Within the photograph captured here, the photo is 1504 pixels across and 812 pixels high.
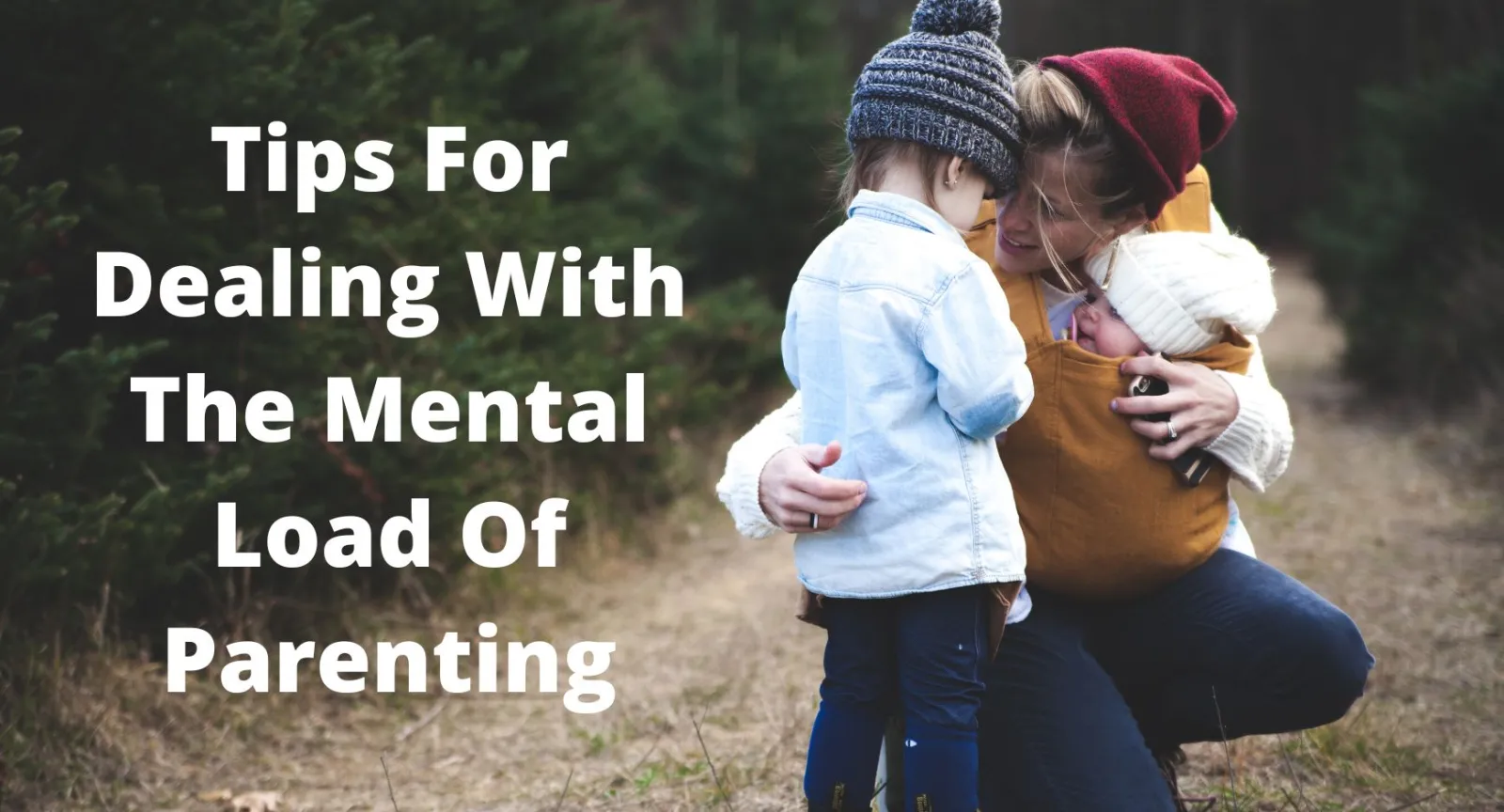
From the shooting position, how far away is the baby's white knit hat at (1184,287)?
2273 mm

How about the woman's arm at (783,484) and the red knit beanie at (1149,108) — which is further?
the red knit beanie at (1149,108)

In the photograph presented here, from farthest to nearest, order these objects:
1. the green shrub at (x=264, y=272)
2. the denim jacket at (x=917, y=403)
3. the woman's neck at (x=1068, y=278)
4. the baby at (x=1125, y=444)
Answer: the green shrub at (x=264, y=272) < the woman's neck at (x=1068, y=278) < the baby at (x=1125, y=444) < the denim jacket at (x=917, y=403)

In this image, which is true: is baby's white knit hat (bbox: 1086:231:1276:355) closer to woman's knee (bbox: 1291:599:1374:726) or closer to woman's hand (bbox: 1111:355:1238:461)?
woman's hand (bbox: 1111:355:1238:461)

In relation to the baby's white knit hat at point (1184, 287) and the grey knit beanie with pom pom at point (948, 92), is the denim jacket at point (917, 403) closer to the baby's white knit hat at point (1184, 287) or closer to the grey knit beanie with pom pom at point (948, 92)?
the grey knit beanie with pom pom at point (948, 92)

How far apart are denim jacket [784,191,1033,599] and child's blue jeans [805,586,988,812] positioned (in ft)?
0.25

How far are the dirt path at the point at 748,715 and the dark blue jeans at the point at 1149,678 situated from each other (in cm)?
46

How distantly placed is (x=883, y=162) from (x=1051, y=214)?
0.32 meters

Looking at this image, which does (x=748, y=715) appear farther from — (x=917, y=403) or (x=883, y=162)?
(x=883, y=162)

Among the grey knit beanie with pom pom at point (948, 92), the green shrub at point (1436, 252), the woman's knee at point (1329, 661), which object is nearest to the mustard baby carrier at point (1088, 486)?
the woman's knee at point (1329, 661)

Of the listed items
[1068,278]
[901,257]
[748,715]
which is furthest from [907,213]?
[748,715]

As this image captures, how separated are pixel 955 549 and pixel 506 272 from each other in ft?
10.8

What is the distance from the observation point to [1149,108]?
2227 millimetres

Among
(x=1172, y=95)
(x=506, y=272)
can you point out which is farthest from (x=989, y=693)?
(x=506, y=272)

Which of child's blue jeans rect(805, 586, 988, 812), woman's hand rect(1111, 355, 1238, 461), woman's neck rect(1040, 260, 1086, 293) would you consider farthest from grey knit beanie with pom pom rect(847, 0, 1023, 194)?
child's blue jeans rect(805, 586, 988, 812)
